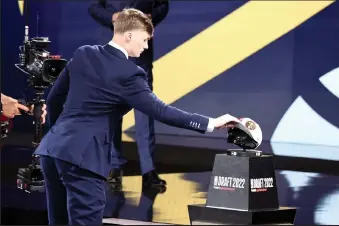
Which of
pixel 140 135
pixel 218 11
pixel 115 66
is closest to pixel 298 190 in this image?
pixel 140 135

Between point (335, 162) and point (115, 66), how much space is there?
4.78m

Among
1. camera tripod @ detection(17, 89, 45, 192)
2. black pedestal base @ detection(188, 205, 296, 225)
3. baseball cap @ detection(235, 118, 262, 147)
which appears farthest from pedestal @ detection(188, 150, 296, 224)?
camera tripod @ detection(17, 89, 45, 192)

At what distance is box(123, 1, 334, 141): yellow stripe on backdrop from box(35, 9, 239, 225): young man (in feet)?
18.9

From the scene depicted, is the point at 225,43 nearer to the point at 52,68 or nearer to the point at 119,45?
the point at 52,68

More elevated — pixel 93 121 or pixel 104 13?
pixel 104 13

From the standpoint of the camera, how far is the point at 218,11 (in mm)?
9703

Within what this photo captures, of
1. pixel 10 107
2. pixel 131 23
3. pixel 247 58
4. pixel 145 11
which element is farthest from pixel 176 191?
pixel 247 58

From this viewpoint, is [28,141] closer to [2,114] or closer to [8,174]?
[8,174]

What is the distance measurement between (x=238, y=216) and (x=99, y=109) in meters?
0.96

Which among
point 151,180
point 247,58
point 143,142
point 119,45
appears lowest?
point 151,180

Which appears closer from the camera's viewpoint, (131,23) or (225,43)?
(131,23)

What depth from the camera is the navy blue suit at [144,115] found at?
21.3 ft

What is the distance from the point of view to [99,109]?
3.78m

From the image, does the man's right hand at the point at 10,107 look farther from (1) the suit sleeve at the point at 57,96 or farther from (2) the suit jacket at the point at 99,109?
(2) the suit jacket at the point at 99,109
